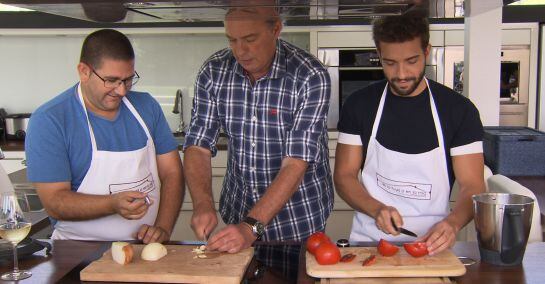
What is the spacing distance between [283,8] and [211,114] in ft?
2.08

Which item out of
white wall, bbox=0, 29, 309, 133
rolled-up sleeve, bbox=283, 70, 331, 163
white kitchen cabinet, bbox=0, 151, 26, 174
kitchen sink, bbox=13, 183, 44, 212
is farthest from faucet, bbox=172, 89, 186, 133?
rolled-up sleeve, bbox=283, 70, 331, 163

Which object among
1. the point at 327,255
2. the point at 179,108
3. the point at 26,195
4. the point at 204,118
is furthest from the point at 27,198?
the point at 179,108

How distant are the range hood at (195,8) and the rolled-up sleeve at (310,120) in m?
0.23

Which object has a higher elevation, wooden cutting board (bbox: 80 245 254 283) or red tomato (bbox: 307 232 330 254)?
red tomato (bbox: 307 232 330 254)

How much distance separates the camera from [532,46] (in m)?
4.39

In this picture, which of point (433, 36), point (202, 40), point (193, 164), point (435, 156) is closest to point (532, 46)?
point (433, 36)

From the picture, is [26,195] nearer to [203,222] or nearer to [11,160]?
[203,222]

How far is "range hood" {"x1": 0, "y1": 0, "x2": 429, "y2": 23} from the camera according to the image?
1.41 m

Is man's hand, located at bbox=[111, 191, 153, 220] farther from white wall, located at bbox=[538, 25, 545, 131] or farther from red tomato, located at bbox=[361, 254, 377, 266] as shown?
white wall, located at bbox=[538, 25, 545, 131]

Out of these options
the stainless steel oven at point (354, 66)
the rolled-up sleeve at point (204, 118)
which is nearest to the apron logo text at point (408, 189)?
the rolled-up sleeve at point (204, 118)

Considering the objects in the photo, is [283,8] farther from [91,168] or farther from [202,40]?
[202,40]

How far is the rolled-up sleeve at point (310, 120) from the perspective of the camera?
5.96 ft

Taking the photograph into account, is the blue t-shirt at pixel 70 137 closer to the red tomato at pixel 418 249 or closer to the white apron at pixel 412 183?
the white apron at pixel 412 183

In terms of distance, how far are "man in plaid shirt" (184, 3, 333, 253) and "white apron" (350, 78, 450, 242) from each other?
21 cm
